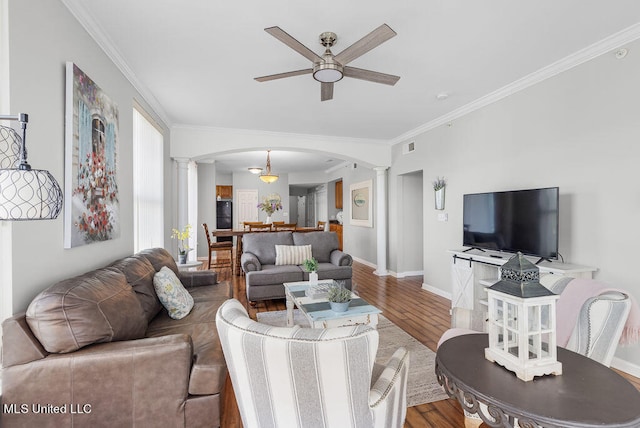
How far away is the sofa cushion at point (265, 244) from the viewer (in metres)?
4.87

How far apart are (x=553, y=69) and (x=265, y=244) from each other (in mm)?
4263

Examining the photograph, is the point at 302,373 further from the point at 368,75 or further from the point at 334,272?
the point at 334,272

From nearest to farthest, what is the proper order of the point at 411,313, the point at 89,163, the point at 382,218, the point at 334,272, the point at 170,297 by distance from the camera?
the point at 89,163
the point at 170,297
the point at 411,313
the point at 334,272
the point at 382,218

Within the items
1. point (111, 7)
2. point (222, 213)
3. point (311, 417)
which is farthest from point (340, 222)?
point (311, 417)

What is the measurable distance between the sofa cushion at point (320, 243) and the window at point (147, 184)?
2144 millimetres

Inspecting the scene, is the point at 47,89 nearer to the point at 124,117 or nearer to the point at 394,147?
the point at 124,117

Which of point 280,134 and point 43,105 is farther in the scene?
point 280,134

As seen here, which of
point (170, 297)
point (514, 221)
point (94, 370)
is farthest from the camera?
→ point (514, 221)

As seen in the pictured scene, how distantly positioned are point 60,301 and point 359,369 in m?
1.49

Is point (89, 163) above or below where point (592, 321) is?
above

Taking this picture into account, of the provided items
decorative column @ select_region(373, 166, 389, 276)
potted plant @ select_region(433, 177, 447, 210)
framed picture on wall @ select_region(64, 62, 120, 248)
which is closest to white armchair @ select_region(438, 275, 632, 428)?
framed picture on wall @ select_region(64, 62, 120, 248)

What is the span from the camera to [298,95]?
3.63 meters

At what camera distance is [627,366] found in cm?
241

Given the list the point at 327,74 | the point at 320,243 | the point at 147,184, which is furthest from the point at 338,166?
the point at 327,74
